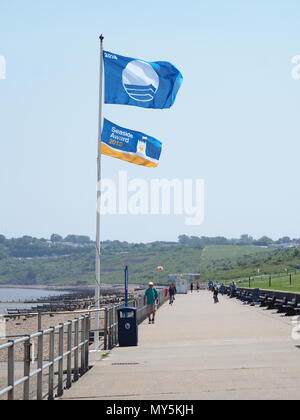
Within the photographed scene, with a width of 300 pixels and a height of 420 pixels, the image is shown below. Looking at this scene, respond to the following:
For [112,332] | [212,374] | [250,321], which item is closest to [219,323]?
[250,321]

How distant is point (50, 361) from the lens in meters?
14.2

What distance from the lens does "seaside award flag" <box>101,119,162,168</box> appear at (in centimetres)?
2501

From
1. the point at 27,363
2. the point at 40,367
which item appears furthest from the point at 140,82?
the point at 27,363

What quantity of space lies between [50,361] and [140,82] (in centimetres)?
1316

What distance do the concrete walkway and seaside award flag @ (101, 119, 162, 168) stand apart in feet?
17.0

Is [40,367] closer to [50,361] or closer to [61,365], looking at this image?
[50,361]

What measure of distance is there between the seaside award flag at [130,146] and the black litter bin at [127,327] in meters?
4.29

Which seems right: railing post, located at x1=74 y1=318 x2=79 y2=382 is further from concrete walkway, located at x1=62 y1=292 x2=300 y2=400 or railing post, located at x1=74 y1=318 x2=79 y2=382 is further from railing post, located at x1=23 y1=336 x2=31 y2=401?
railing post, located at x1=23 y1=336 x2=31 y2=401

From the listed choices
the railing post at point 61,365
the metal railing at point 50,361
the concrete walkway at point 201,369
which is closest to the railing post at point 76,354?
the metal railing at point 50,361

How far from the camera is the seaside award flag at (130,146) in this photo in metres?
25.0

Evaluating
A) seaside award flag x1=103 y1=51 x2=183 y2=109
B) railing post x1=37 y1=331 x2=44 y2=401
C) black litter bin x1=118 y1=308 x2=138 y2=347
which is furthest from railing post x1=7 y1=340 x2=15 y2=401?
seaside award flag x1=103 y1=51 x2=183 y2=109

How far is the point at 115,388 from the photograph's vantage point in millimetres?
15250

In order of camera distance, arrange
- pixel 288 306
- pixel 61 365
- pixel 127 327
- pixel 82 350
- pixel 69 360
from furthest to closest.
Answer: pixel 288 306 → pixel 127 327 → pixel 82 350 → pixel 69 360 → pixel 61 365

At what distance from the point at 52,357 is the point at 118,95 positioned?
12.4 meters
